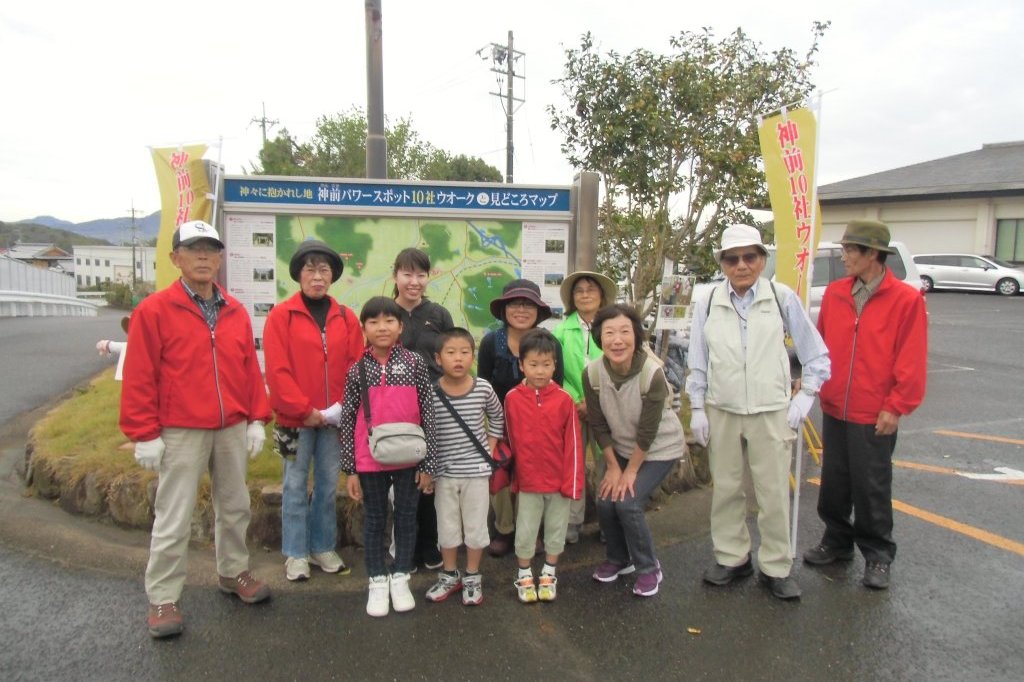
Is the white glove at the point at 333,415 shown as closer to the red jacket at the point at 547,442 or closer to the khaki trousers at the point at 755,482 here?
the red jacket at the point at 547,442

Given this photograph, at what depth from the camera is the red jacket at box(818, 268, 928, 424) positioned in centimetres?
347

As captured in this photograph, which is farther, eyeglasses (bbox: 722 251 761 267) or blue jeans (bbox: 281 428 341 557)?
blue jeans (bbox: 281 428 341 557)

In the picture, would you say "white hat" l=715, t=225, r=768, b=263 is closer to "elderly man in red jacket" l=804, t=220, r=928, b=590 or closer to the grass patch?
"elderly man in red jacket" l=804, t=220, r=928, b=590

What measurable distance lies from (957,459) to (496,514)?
4.32 m

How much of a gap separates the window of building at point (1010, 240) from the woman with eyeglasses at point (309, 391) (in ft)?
92.1

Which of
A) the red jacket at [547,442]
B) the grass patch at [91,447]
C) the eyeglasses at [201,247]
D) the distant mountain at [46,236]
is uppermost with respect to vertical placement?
the distant mountain at [46,236]

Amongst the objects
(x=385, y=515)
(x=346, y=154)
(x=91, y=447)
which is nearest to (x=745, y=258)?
(x=385, y=515)

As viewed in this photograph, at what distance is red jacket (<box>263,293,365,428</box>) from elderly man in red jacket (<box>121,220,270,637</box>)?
0.46 ft

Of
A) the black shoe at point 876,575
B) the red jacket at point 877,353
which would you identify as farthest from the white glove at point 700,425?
the black shoe at point 876,575

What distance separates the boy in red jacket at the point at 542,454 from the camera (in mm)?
3508

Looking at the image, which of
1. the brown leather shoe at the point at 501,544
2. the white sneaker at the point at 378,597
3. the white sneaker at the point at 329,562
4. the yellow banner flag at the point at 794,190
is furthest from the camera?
the yellow banner flag at the point at 794,190

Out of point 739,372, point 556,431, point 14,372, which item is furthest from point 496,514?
point 14,372

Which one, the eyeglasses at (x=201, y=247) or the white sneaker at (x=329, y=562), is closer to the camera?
the eyeglasses at (x=201, y=247)

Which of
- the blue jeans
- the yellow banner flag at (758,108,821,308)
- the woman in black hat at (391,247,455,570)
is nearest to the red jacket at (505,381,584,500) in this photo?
the woman in black hat at (391,247,455,570)
